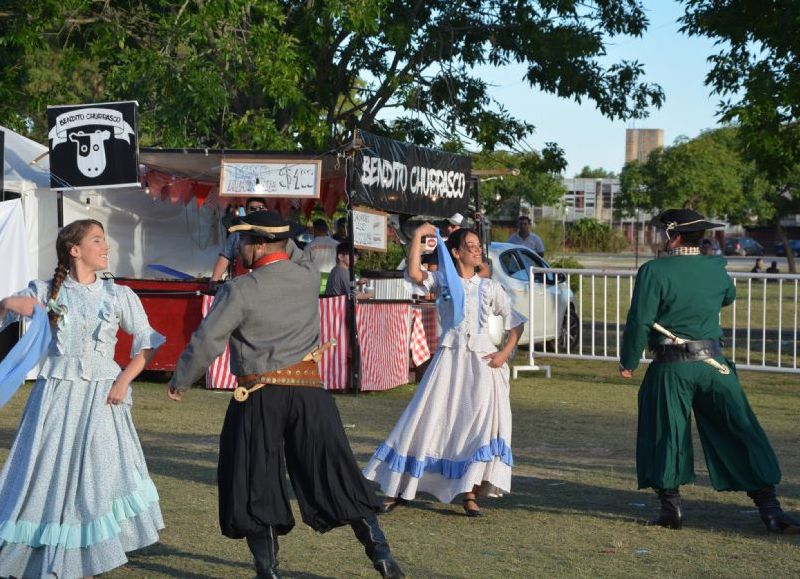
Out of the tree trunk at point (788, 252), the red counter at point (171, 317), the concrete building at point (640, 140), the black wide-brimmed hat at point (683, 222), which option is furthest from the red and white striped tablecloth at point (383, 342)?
the concrete building at point (640, 140)

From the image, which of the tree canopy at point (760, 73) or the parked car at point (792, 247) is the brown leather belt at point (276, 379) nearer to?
the tree canopy at point (760, 73)

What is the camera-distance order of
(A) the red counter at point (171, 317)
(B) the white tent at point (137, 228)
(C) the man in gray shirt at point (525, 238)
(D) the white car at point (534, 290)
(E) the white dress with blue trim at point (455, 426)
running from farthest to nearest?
(C) the man in gray shirt at point (525, 238) < (D) the white car at point (534, 290) < (B) the white tent at point (137, 228) < (A) the red counter at point (171, 317) < (E) the white dress with blue trim at point (455, 426)

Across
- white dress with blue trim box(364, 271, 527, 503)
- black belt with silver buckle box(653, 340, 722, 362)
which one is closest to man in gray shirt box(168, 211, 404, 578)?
white dress with blue trim box(364, 271, 527, 503)

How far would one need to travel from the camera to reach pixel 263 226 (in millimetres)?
5836

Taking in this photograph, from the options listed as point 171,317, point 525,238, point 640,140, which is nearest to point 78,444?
point 171,317

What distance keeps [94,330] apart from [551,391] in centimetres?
939

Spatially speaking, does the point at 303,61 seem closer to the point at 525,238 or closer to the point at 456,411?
the point at 525,238

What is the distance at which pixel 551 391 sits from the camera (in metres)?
14.9

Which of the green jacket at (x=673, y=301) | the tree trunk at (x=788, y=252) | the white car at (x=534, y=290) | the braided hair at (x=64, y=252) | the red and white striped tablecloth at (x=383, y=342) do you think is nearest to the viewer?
the braided hair at (x=64, y=252)

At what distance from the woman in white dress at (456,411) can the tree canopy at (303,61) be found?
10396 millimetres

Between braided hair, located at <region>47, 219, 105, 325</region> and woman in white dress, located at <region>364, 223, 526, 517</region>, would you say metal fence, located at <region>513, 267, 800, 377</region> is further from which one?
braided hair, located at <region>47, 219, 105, 325</region>

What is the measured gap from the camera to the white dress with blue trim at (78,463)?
587 centimetres

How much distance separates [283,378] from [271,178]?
26.0 feet

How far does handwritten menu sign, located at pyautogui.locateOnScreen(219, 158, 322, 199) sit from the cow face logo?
129cm
